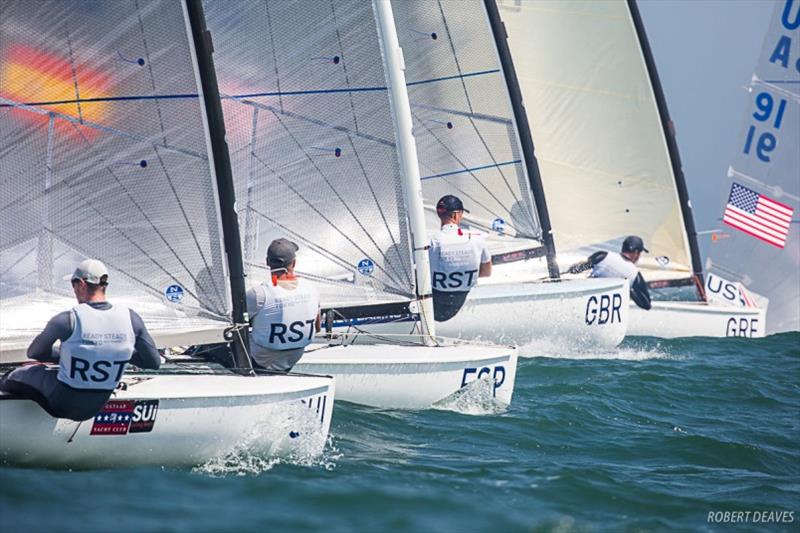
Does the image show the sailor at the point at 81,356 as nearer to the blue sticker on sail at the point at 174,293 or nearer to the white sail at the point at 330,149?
the blue sticker on sail at the point at 174,293

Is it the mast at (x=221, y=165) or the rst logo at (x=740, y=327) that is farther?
the rst logo at (x=740, y=327)

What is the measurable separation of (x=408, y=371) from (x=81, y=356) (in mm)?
2856

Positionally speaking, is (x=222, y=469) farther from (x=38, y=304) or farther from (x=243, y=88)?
(x=243, y=88)

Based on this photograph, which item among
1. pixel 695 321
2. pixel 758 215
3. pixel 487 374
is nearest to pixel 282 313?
pixel 487 374

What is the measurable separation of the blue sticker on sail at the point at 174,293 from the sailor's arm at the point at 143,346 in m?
0.96

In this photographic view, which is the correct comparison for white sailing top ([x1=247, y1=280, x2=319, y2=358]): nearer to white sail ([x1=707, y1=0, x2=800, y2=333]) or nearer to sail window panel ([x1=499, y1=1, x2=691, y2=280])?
sail window panel ([x1=499, y1=1, x2=691, y2=280])

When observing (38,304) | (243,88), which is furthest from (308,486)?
(243,88)

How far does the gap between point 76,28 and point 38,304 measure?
1.54 m

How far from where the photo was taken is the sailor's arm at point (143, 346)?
6016 mm

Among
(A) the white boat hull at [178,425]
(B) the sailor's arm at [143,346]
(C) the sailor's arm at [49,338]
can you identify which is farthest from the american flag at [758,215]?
(C) the sailor's arm at [49,338]

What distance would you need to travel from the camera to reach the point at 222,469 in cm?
611

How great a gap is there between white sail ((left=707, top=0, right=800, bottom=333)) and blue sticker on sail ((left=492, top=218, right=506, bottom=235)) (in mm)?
3281

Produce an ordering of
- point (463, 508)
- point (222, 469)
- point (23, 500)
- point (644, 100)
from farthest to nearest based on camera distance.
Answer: point (644, 100) → point (222, 469) → point (463, 508) → point (23, 500)

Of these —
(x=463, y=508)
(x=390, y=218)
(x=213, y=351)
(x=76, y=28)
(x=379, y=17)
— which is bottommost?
(x=463, y=508)
